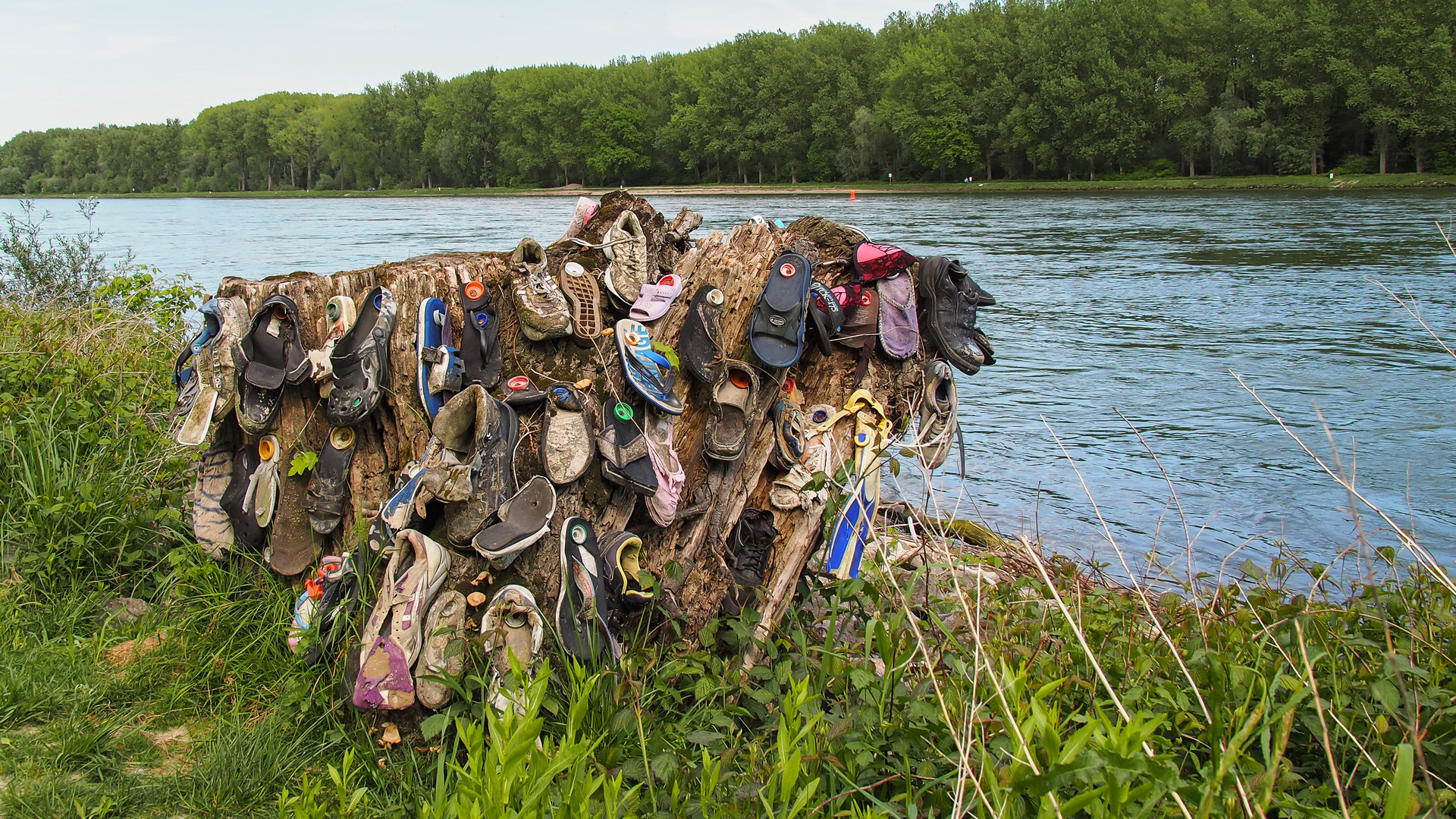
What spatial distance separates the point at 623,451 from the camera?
289 cm

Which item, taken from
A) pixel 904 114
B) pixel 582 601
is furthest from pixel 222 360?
pixel 904 114

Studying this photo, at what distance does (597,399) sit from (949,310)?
146 centimetres

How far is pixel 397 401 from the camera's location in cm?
307

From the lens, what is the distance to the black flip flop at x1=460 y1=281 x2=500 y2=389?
9.93ft

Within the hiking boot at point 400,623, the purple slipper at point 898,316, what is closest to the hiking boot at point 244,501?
the hiking boot at point 400,623

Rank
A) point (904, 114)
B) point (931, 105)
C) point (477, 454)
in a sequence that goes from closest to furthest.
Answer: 1. point (477, 454)
2. point (904, 114)
3. point (931, 105)

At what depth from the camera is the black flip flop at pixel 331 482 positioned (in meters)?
3.04

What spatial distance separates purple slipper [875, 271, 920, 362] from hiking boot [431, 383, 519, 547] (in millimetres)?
1556

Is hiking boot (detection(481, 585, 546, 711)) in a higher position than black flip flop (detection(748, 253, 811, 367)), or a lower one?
lower

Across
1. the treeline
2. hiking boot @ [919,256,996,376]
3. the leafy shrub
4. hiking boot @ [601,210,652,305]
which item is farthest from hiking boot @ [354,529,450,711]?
the treeline

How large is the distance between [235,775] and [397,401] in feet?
3.98

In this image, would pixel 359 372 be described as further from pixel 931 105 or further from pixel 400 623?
pixel 931 105

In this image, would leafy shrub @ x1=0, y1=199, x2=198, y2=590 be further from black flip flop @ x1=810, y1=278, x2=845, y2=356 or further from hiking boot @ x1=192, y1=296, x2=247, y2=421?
black flip flop @ x1=810, y1=278, x2=845, y2=356

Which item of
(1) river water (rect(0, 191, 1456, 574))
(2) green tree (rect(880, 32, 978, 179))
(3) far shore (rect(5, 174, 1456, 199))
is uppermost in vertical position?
(2) green tree (rect(880, 32, 978, 179))
